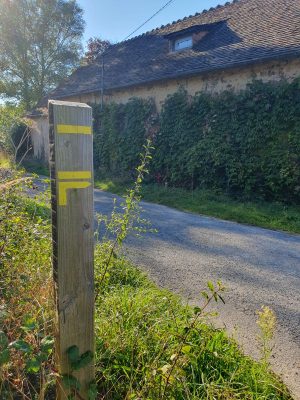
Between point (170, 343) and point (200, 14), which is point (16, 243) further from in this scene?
point (200, 14)

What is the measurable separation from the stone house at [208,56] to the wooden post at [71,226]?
7.51 m

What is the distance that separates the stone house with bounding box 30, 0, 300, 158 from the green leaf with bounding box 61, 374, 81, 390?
7.76 metres

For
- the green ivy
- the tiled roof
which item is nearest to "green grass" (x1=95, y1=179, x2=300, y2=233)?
the green ivy

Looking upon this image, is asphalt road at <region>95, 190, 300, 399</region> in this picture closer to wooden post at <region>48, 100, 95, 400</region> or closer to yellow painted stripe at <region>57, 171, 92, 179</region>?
wooden post at <region>48, 100, 95, 400</region>

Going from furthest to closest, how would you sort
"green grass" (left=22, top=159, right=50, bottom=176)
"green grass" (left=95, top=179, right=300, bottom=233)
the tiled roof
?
1. "green grass" (left=22, top=159, right=50, bottom=176)
2. the tiled roof
3. "green grass" (left=95, top=179, right=300, bottom=233)

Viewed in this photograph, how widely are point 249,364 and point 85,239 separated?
1.48m

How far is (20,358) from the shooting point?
169 centimetres

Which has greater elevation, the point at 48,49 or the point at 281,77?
the point at 48,49

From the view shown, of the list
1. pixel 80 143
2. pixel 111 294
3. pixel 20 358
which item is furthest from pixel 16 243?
pixel 80 143

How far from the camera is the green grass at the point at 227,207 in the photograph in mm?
6954

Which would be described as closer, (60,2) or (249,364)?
(249,364)

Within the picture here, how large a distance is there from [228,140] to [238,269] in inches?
255

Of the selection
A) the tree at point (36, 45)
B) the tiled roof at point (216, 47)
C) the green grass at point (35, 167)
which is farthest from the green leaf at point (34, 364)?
the tree at point (36, 45)

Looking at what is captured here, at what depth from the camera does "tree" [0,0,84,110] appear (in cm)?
2486
